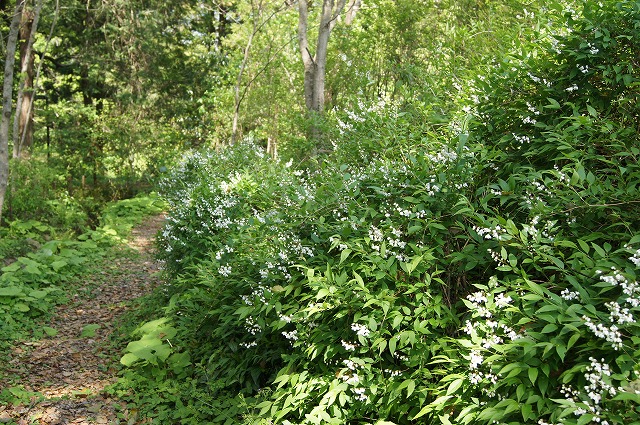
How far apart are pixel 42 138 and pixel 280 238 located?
18038 mm

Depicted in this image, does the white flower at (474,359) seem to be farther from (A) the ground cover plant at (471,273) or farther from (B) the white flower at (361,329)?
(B) the white flower at (361,329)

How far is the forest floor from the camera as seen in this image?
4.37m

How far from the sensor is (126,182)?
55.8 ft

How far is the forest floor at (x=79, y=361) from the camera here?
437 centimetres

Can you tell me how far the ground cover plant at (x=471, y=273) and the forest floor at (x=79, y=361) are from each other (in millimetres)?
520

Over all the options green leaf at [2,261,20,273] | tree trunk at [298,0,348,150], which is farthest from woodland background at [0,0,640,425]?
tree trunk at [298,0,348,150]

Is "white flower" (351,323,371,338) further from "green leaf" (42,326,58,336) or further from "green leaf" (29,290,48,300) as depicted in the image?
"green leaf" (29,290,48,300)

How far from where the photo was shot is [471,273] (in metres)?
3.13

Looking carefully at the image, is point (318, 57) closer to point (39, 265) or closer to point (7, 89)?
point (7, 89)

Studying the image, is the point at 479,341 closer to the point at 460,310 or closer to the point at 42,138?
the point at 460,310

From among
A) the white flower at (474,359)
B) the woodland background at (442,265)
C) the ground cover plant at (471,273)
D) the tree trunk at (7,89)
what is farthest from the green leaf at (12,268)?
the white flower at (474,359)

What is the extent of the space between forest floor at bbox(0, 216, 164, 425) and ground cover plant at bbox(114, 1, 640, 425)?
1.71 ft

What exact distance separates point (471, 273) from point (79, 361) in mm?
4293

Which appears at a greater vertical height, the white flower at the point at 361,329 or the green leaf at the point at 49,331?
the white flower at the point at 361,329
